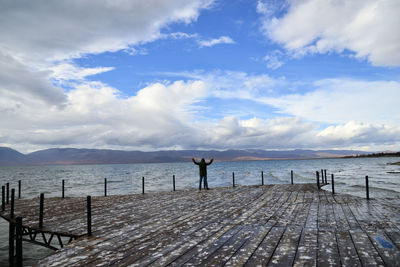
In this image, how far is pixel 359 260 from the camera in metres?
4.33

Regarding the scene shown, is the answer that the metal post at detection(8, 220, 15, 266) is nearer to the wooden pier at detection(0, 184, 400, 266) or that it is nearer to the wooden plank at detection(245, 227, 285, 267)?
the wooden pier at detection(0, 184, 400, 266)

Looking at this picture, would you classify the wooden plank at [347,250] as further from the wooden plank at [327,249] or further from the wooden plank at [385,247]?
the wooden plank at [385,247]

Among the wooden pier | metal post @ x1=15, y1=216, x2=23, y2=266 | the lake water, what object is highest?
metal post @ x1=15, y1=216, x2=23, y2=266

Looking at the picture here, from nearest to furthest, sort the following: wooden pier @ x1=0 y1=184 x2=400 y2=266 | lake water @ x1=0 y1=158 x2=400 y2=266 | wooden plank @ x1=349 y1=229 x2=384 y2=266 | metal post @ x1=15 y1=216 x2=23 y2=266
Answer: wooden plank @ x1=349 y1=229 x2=384 y2=266 → wooden pier @ x1=0 y1=184 x2=400 y2=266 → metal post @ x1=15 y1=216 x2=23 y2=266 → lake water @ x1=0 y1=158 x2=400 y2=266

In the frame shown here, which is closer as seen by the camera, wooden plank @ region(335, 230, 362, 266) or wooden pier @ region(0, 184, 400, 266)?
wooden plank @ region(335, 230, 362, 266)

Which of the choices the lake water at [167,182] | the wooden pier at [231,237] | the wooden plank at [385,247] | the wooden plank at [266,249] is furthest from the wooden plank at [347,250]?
the lake water at [167,182]

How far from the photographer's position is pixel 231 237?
5852 millimetres

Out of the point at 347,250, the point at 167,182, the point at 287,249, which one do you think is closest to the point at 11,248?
the point at 287,249

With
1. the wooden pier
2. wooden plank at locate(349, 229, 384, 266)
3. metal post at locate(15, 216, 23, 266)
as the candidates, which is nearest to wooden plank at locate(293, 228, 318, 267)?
the wooden pier

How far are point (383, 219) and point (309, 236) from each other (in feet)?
12.3

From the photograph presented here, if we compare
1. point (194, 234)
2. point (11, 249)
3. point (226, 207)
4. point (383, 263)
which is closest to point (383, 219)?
point (383, 263)

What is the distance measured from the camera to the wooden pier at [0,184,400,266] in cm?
449

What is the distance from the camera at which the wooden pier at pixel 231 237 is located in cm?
449

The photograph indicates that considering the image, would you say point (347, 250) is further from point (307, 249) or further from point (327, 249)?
point (307, 249)
